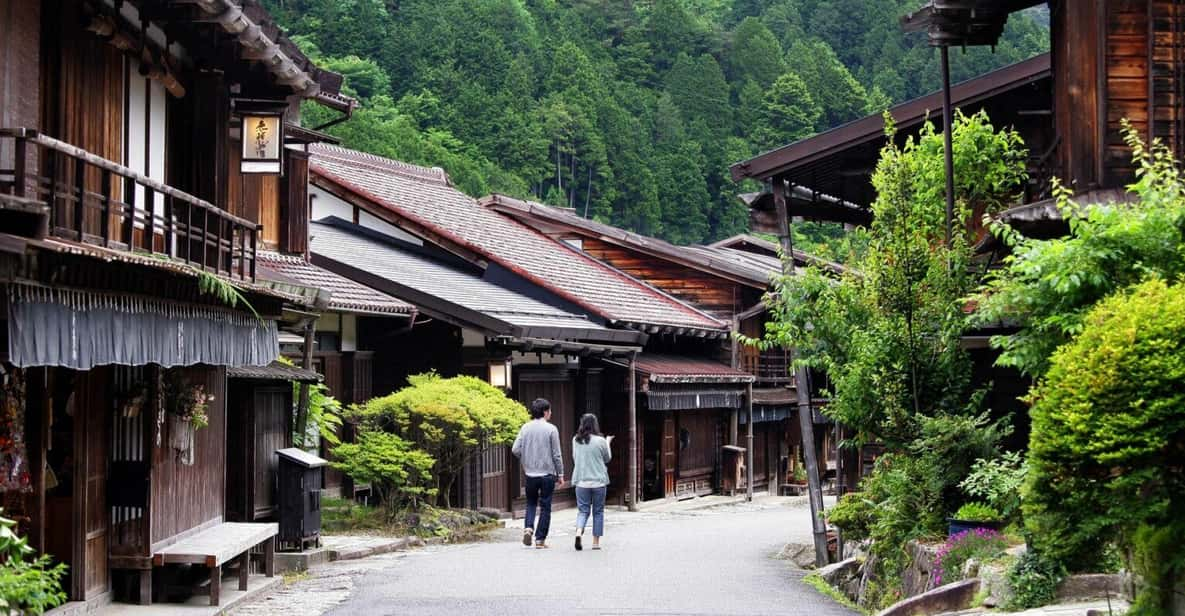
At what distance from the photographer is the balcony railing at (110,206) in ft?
31.5

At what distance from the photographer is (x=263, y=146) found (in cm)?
1623

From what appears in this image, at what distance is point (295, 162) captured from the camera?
21.8 meters

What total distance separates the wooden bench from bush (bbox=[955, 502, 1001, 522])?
6906 millimetres

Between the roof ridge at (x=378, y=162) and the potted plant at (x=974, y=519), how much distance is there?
19428mm

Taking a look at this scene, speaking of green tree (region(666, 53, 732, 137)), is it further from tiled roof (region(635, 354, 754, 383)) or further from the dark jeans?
the dark jeans

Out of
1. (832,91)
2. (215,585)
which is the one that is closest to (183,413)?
(215,585)

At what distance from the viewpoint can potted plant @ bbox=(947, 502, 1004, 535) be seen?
13.5 metres

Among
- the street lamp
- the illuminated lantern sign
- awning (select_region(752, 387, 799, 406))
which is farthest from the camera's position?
awning (select_region(752, 387, 799, 406))

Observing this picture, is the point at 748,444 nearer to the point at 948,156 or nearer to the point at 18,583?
the point at 948,156

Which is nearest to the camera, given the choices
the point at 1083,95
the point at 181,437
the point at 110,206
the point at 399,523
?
the point at 110,206

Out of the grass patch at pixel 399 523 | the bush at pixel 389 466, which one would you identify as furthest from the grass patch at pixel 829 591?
the bush at pixel 389 466

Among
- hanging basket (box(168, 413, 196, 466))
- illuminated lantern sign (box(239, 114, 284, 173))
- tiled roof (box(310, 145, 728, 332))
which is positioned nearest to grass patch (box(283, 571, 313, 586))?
hanging basket (box(168, 413, 196, 466))

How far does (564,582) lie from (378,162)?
20.0m

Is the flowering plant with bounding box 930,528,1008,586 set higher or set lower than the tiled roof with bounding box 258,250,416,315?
lower
